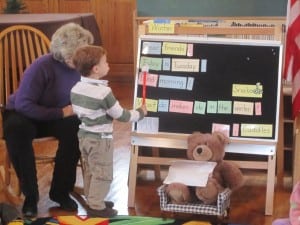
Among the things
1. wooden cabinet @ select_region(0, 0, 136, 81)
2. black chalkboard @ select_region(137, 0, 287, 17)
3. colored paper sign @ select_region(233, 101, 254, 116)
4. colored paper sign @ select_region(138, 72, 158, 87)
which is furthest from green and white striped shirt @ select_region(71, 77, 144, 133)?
wooden cabinet @ select_region(0, 0, 136, 81)

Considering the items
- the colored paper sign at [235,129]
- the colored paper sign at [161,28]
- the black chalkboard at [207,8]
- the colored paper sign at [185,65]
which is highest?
the black chalkboard at [207,8]

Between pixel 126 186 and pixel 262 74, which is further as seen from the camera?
pixel 126 186

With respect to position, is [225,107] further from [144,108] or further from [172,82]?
[144,108]

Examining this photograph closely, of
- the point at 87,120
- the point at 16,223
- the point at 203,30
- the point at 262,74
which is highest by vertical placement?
the point at 203,30

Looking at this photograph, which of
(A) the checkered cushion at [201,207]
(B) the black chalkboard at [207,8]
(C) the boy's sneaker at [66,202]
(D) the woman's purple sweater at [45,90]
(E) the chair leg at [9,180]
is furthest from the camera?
(B) the black chalkboard at [207,8]

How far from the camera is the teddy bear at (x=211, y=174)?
281 centimetres

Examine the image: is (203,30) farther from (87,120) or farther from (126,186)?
(126,186)

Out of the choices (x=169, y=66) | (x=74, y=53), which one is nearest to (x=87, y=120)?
(x=74, y=53)

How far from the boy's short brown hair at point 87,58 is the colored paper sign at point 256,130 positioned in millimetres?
835

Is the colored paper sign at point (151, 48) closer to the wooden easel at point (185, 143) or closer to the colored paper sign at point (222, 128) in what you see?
the wooden easel at point (185, 143)

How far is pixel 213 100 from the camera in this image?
300 cm

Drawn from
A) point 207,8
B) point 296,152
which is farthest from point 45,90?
point 207,8

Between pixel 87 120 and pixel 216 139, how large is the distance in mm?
661

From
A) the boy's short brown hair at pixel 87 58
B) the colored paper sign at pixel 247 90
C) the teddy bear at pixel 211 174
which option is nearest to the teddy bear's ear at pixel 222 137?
the teddy bear at pixel 211 174
